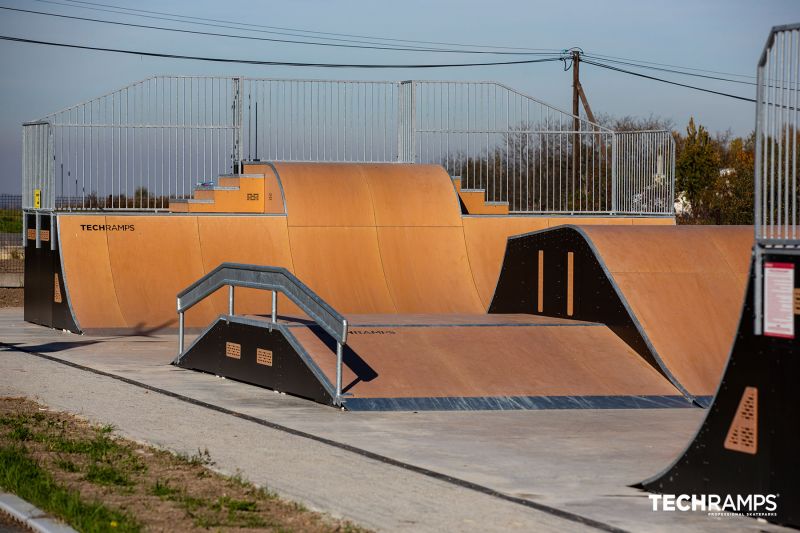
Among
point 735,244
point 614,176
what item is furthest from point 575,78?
point 735,244

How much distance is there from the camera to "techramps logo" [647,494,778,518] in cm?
747

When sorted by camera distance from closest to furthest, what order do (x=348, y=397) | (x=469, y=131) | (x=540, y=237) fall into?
(x=348, y=397) → (x=540, y=237) → (x=469, y=131)

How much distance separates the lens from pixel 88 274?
76.0ft

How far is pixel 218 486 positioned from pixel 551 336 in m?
7.18

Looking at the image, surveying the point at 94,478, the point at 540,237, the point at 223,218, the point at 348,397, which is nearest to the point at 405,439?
the point at 348,397

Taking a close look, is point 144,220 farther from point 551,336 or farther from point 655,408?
point 655,408

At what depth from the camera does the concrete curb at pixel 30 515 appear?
7184 millimetres

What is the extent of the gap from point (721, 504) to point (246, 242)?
56.5 feet

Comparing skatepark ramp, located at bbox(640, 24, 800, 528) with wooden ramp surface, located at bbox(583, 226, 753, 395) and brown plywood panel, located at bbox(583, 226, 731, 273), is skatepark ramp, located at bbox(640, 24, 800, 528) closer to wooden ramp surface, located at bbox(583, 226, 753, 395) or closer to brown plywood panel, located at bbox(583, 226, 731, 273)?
wooden ramp surface, located at bbox(583, 226, 753, 395)

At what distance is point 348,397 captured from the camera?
12.8 metres

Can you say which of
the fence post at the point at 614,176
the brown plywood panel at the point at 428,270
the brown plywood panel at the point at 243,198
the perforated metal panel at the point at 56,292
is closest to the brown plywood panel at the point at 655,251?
the brown plywood panel at the point at 428,270

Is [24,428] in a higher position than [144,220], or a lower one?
lower

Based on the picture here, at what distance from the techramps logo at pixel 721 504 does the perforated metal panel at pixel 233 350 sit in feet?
26.6

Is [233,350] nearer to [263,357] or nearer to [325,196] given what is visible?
[263,357]
